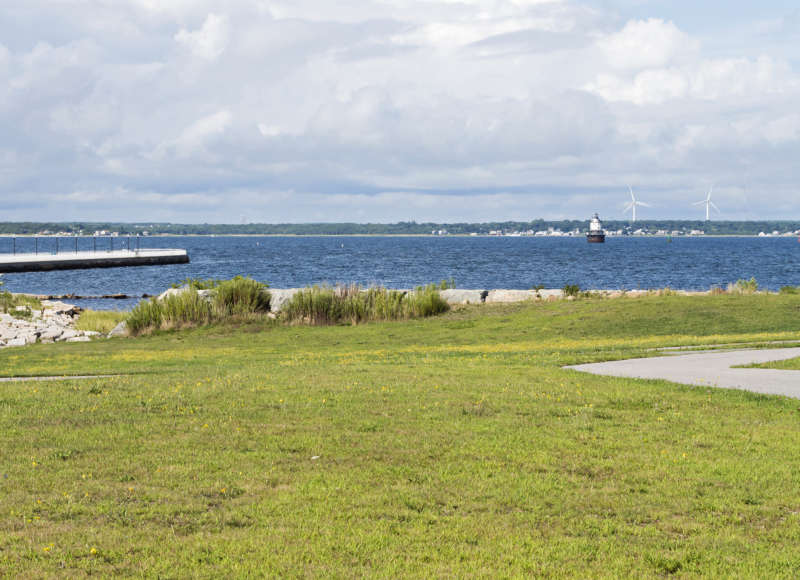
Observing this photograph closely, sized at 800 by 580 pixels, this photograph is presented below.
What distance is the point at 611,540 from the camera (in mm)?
6453

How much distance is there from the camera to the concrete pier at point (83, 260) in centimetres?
8488

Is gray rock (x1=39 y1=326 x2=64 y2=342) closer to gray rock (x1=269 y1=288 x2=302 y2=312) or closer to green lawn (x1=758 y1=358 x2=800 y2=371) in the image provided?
gray rock (x1=269 y1=288 x2=302 y2=312)

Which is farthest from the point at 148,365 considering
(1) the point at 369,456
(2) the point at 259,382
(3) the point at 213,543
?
(3) the point at 213,543

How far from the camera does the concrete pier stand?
84875 millimetres

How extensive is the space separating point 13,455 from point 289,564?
433 cm

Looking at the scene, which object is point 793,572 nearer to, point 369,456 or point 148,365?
point 369,456

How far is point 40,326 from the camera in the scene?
1352 inches

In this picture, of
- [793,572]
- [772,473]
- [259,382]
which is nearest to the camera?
[793,572]

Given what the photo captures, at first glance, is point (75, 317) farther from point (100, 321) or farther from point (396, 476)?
point (396, 476)

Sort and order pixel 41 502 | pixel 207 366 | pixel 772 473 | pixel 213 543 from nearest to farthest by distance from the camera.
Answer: pixel 213 543
pixel 41 502
pixel 772 473
pixel 207 366

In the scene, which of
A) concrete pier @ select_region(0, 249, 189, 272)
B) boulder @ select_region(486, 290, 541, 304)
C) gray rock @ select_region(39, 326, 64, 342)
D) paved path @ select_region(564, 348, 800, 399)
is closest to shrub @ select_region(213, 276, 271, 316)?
gray rock @ select_region(39, 326, 64, 342)

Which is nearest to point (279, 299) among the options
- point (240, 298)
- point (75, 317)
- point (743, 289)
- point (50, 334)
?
point (240, 298)

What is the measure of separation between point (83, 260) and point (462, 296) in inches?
2749

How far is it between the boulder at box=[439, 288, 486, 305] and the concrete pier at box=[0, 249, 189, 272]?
62531 millimetres
